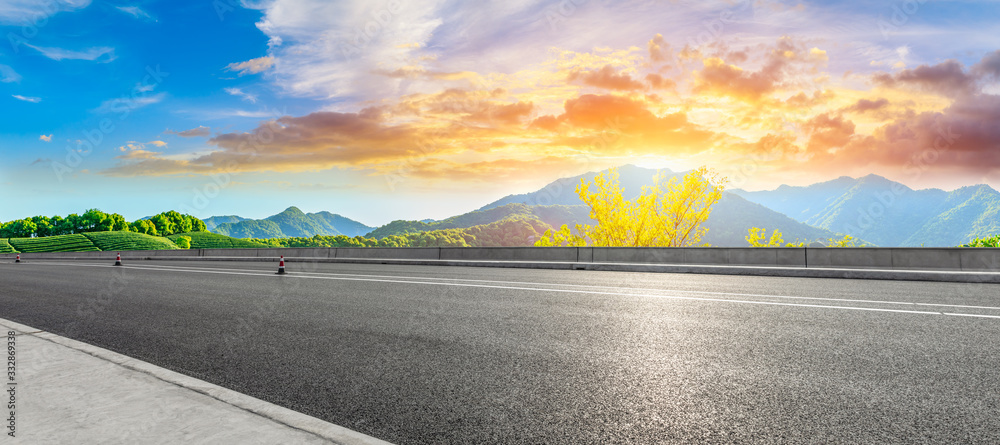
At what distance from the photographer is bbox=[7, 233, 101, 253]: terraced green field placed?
120 metres

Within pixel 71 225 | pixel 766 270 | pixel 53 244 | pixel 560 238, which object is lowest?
pixel 766 270

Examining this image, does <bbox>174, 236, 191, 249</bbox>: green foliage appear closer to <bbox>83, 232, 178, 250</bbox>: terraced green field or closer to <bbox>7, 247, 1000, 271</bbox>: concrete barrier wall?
<bbox>83, 232, 178, 250</bbox>: terraced green field

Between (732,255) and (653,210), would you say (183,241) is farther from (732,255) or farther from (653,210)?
(732,255)

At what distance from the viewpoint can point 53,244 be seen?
12519 centimetres

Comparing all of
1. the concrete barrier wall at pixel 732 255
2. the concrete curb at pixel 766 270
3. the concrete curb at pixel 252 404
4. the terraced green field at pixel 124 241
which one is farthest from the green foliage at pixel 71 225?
the concrete curb at pixel 252 404

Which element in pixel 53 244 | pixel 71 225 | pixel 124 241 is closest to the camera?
pixel 53 244

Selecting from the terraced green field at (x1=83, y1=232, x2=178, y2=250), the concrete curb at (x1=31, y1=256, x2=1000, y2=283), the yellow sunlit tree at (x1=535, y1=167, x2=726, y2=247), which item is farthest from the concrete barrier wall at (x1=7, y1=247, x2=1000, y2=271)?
the terraced green field at (x1=83, y1=232, x2=178, y2=250)

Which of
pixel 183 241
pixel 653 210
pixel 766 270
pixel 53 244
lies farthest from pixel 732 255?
pixel 183 241

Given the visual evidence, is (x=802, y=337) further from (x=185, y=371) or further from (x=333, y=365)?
(x=185, y=371)

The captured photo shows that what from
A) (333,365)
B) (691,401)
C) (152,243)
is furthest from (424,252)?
(152,243)

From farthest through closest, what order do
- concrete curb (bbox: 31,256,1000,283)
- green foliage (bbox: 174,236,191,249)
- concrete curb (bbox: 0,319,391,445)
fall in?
green foliage (bbox: 174,236,191,249), concrete curb (bbox: 31,256,1000,283), concrete curb (bbox: 0,319,391,445)

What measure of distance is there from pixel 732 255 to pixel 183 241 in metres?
168

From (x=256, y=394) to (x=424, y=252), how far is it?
20.3 meters

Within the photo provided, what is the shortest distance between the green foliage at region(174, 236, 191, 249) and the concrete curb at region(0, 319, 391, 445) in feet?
551
